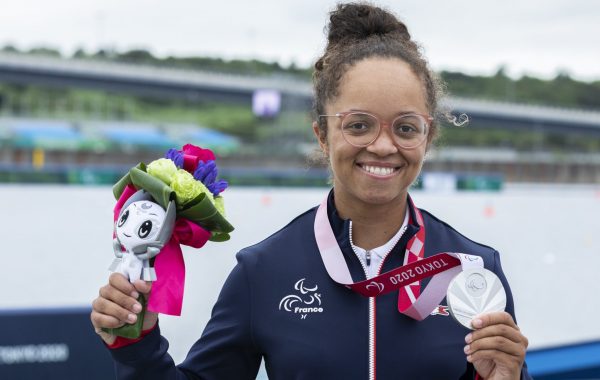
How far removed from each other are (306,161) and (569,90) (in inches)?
2657

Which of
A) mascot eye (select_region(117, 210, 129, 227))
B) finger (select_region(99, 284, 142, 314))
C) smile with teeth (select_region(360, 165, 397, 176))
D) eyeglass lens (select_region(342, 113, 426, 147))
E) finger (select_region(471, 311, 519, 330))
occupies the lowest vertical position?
finger (select_region(99, 284, 142, 314))

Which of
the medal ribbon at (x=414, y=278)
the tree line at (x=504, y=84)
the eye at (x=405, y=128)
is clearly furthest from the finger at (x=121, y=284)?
the tree line at (x=504, y=84)

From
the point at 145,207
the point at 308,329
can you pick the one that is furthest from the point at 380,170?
the point at 145,207

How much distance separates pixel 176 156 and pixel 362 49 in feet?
1.52

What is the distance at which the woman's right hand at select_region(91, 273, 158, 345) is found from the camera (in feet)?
4.99

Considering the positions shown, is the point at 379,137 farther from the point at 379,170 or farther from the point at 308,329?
the point at 308,329

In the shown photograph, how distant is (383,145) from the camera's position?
1625mm

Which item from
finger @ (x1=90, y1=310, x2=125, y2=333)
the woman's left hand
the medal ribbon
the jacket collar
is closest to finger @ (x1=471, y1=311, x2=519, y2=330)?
the woman's left hand

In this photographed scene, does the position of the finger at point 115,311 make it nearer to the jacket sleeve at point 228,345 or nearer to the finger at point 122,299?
the finger at point 122,299

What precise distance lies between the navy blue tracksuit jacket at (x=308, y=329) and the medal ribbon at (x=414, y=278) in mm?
28

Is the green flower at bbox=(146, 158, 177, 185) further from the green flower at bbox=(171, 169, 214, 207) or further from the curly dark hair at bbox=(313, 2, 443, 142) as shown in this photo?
the curly dark hair at bbox=(313, 2, 443, 142)

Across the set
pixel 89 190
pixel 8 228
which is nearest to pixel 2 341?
pixel 8 228

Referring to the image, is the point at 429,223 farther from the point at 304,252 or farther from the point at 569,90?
the point at 569,90

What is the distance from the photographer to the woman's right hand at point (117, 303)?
4.99 feet
